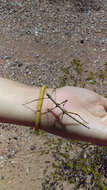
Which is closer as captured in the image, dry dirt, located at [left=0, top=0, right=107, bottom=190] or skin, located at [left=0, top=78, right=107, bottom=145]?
skin, located at [left=0, top=78, right=107, bottom=145]

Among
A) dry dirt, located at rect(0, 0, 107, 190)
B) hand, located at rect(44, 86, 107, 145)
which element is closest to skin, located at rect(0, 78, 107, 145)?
hand, located at rect(44, 86, 107, 145)

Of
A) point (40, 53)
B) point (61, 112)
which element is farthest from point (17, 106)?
point (40, 53)

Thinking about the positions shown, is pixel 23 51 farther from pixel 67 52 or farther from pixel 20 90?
pixel 20 90

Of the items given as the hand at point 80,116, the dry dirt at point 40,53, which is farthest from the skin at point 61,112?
the dry dirt at point 40,53

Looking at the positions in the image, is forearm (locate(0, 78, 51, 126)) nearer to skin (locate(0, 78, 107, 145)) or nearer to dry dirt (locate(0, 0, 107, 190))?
skin (locate(0, 78, 107, 145))

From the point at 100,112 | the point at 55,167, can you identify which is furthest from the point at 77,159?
the point at 100,112

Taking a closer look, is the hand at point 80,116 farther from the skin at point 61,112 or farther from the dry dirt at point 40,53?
the dry dirt at point 40,53

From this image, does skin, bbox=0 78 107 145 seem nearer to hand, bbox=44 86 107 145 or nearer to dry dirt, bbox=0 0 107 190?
hand, bbox=44 86 107 145
